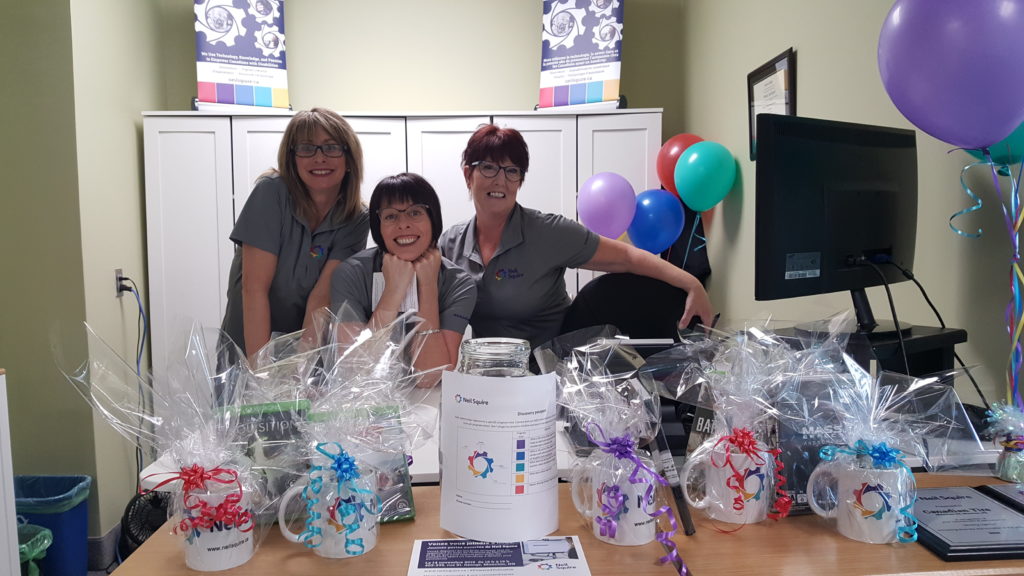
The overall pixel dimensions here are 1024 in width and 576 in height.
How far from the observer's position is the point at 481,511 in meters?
0.79

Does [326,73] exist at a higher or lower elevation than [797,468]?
higher

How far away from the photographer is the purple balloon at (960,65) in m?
1.00

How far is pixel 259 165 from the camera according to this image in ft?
10.6

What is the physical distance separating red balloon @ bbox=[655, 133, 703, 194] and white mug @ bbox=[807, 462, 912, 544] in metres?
2.38

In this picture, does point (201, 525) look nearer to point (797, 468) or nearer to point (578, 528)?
point (578, 528)

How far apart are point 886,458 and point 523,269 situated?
1479 mm

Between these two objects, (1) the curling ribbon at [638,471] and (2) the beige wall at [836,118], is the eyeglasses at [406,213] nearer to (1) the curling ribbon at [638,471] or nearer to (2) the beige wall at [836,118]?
(2) the beige wall at [836,118]

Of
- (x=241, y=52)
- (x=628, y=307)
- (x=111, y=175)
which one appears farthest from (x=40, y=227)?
(x=628, y=307)

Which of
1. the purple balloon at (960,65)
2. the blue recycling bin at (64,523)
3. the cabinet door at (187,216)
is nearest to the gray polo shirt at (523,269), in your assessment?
the purple balloon at (960,65)

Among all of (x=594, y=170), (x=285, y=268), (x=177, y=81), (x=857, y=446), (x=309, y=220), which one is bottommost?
(x=857, y=446)

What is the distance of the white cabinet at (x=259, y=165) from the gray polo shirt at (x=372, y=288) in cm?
140

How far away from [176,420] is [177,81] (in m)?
3.44

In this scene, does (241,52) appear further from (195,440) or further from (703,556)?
(703,556)

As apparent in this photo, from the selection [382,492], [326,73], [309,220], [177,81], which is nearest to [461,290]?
[309,220]
